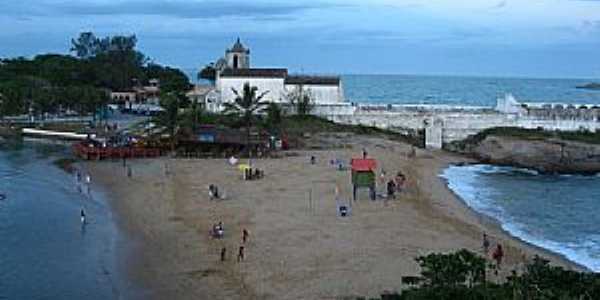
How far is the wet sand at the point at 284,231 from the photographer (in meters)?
26.9

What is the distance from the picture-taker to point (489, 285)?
1588 cm

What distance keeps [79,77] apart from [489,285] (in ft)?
338

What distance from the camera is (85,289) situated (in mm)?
26172

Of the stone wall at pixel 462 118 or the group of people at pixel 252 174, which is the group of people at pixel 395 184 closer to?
the group of people at pixel 252 174

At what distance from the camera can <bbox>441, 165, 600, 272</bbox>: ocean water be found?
36188mm

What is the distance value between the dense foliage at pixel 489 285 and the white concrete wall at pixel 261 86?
64.0 m

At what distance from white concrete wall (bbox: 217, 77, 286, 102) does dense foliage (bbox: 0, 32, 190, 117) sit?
1364 cm

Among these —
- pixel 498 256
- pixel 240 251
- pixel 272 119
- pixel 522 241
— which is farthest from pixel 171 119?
pixel 498 256

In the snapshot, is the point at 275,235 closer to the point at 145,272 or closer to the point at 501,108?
the point at 145,272

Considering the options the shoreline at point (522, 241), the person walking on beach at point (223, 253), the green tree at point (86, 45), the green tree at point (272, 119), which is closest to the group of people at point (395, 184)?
the shoreline at point (522, 241)

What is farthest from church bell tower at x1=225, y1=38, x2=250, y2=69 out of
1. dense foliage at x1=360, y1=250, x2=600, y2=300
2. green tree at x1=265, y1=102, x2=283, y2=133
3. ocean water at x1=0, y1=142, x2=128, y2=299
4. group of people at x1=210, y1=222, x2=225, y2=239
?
dense foliage at x1=360, y1=250, x2=600, y2=300

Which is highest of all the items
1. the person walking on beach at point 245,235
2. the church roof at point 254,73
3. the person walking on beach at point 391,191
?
the church roof at point 254,73

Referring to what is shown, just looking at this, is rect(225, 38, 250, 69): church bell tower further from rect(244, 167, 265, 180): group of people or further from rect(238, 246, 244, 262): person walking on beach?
rect(238, 246, 244, 262): person walking on beach

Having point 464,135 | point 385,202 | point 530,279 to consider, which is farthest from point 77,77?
point 530,279
